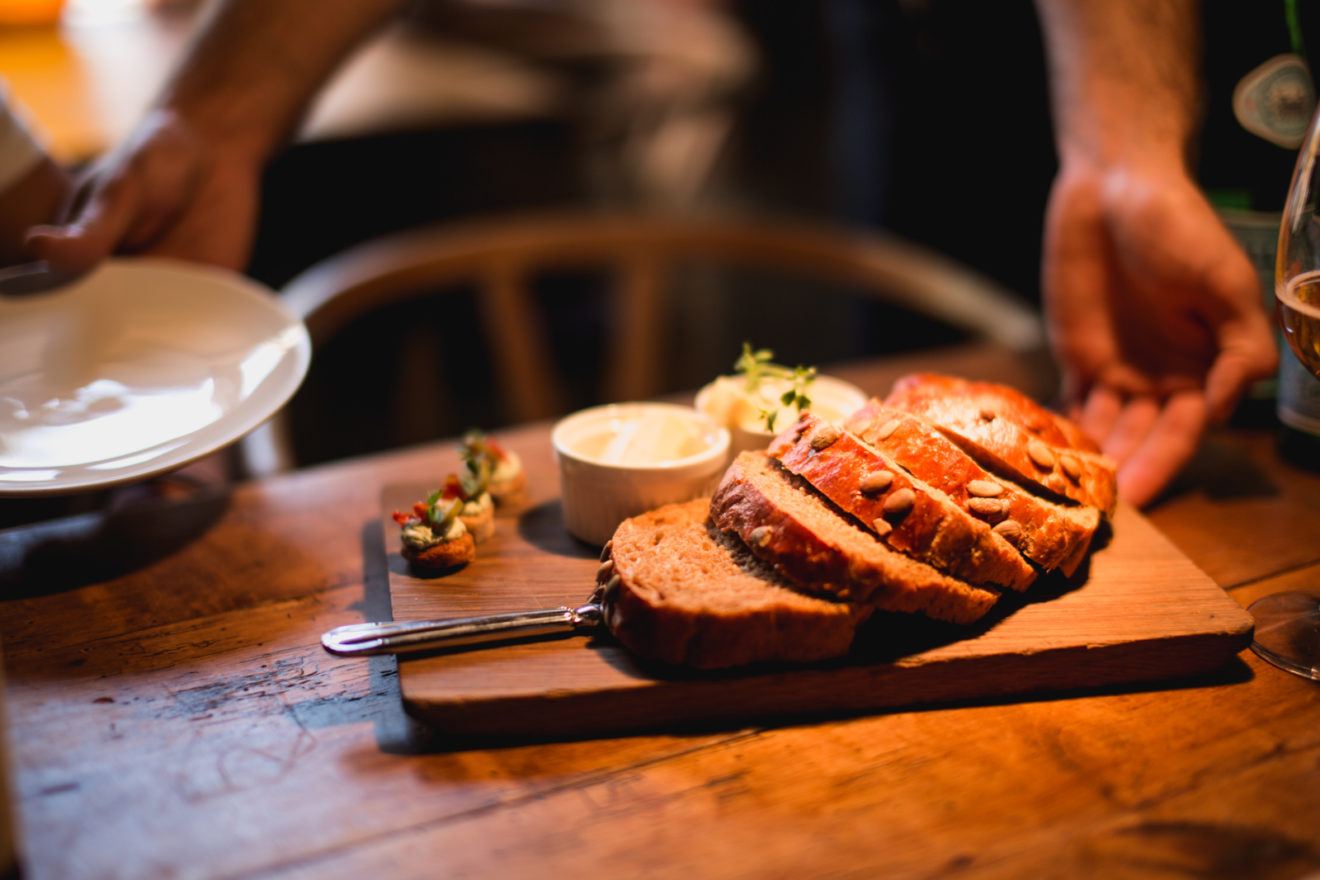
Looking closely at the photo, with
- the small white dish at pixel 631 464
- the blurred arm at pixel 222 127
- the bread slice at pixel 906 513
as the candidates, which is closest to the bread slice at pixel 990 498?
the bread slice at pixel 906 513

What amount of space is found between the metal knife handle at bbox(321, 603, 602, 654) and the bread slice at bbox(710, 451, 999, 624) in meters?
0.25

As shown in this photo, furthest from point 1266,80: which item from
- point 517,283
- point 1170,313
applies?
point 517,283

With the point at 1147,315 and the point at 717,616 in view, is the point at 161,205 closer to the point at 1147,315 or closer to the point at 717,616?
the point at 717,616

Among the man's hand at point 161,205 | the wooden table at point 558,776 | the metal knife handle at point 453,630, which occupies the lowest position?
the wooden table at point 558,776

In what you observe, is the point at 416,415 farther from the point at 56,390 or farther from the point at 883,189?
the point at 56,390

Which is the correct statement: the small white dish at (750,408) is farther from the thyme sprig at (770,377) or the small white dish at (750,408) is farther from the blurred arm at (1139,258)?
the blurred arm at (1139,258)

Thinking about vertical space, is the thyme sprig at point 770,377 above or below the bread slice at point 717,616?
Result: above

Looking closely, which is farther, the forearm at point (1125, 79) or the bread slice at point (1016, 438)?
the forearm at point (1125, 79)

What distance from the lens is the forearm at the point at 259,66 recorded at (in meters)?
2.23

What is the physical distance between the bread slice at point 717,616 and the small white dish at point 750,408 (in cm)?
Result: 35

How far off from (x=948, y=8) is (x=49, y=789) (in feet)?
10.4

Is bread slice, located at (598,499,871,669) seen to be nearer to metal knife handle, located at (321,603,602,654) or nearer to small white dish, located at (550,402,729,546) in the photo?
metal knife handle, located at (321,603,602,654)

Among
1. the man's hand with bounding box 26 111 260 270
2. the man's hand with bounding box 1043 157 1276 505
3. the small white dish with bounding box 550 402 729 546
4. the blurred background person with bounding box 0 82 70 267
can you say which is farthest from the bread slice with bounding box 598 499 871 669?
the blurred background person with bounding box 0 82 70 267

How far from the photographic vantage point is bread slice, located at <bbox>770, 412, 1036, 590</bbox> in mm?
1287
